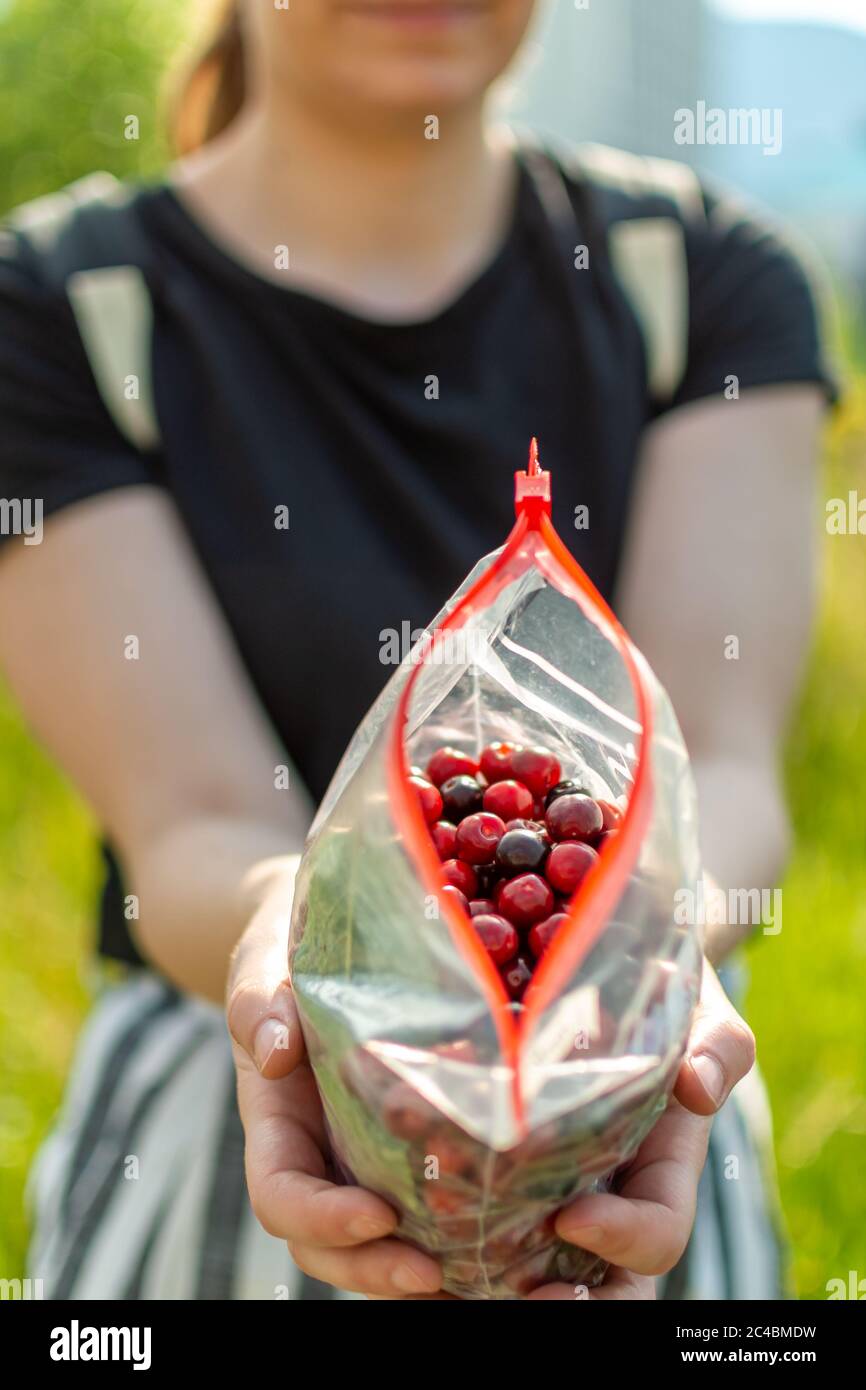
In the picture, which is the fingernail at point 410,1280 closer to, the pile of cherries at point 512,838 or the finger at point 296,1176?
the finger at point 296,1176

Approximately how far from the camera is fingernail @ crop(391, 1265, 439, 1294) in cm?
62

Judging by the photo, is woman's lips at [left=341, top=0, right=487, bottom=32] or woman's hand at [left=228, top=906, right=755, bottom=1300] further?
woman's lips at [left=341, top=0, right=487, bottom=32]

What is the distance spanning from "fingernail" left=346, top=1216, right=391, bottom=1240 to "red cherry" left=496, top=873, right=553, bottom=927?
0.14 metres

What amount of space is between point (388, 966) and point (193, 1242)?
1.72 feet

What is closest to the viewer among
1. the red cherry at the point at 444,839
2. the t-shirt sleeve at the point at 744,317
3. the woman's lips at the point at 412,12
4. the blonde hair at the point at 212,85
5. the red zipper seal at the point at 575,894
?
the red zipper seal at the point at 575,894

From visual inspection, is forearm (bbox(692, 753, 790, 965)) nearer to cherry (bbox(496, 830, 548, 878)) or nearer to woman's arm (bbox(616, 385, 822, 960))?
woman's arm (bbox(616, 385, 822, 960))

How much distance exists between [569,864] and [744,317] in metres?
0.70

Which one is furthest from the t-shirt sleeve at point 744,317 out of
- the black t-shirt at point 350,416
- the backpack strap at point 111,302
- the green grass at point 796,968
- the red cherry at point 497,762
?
the red cherry at point 497,762

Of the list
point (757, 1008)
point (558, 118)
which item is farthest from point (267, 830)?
point (558, 118)

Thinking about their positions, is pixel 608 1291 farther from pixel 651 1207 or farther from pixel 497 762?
pixel 497 762

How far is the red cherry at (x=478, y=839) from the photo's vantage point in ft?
2.16

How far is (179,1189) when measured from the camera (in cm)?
103

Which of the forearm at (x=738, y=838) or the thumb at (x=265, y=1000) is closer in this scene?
the thumb at (x=265, y=1000)

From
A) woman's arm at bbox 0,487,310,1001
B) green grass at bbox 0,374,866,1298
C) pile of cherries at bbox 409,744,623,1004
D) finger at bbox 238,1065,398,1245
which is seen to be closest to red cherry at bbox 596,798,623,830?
pile of cherries at bbox 409,744,623,1004
